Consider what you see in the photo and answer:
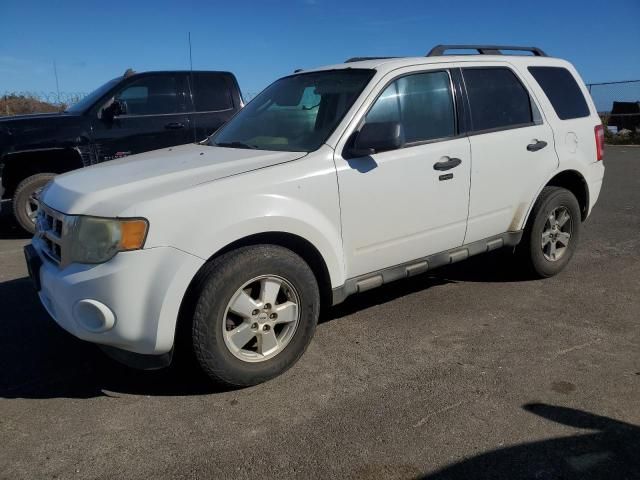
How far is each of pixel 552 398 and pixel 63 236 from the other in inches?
107

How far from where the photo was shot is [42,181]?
7.13 metres

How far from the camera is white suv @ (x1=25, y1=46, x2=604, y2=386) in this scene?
9.51 feet

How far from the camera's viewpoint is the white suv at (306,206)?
290cm

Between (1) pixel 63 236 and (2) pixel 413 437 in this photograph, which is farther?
(1) pixel 63 236

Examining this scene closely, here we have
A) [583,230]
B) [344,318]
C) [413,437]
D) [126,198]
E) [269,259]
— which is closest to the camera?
[413,437]

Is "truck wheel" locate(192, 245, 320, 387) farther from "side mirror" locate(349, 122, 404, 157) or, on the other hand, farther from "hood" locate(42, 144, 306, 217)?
"side mirror" locate(349, 122, 404, 157)

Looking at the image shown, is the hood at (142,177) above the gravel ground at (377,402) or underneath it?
above

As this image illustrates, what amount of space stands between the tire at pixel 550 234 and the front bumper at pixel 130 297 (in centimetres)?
296

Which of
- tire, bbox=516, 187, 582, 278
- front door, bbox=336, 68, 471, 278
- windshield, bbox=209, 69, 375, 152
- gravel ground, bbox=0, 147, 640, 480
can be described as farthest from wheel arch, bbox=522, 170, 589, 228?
windshield, bbox=209, 69, 375, 152

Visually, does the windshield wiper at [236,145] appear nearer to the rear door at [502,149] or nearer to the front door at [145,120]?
the rear door at [502,149]

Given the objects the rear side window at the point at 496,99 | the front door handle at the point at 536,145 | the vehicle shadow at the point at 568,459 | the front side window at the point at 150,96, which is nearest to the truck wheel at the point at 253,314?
the vehicle shadow at the point at 568,459

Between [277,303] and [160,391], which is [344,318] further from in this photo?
[160,391]

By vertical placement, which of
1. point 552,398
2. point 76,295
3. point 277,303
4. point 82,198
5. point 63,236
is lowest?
point 552,398

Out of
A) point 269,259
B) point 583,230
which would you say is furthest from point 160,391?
point 583,230
